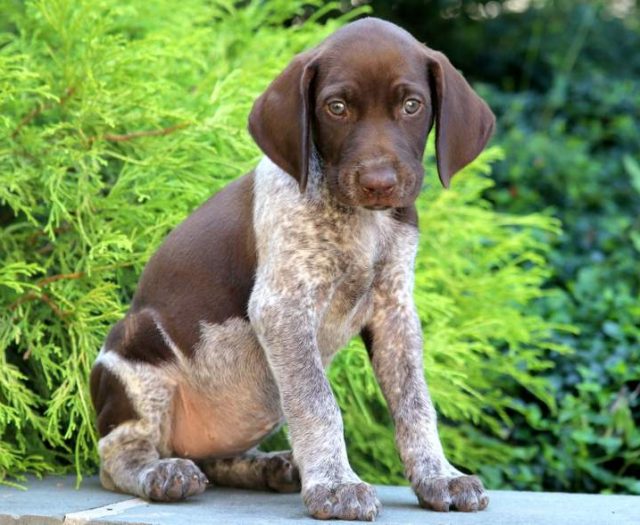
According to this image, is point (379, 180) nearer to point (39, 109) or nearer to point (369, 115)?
point (369, 115)

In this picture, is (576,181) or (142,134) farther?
(576,181)

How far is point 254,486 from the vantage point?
4.39 m

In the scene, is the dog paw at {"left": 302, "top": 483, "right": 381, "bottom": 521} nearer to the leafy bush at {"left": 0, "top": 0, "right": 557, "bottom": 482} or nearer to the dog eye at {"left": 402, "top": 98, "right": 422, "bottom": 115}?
the dog eye at {"left": 402, "top": 98, "right": 422, "bottom": 115}

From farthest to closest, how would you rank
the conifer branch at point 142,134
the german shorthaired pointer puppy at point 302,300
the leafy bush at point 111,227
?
the conifer branch at point 142,134
the leafy bush at point 111,227
the german shorthaired pointer puppy at point 302,300

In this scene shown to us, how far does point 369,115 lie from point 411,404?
1.01 m

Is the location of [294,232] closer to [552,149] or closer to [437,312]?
[437,312]

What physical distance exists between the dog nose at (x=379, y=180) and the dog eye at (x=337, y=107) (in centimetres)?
24

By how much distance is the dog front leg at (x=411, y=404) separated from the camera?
3.74m

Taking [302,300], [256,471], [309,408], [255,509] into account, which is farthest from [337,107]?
[256,471]

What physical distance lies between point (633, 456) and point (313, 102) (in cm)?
318

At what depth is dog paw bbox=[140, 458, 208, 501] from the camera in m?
3.92

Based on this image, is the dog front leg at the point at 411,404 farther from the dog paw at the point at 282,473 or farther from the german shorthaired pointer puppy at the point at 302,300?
the dog paw at the point at 282,473

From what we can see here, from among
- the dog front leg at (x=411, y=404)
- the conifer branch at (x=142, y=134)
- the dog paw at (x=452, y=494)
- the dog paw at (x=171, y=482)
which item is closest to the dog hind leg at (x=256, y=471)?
the dog paw at (x=171, y=482)

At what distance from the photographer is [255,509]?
3.86 metres
